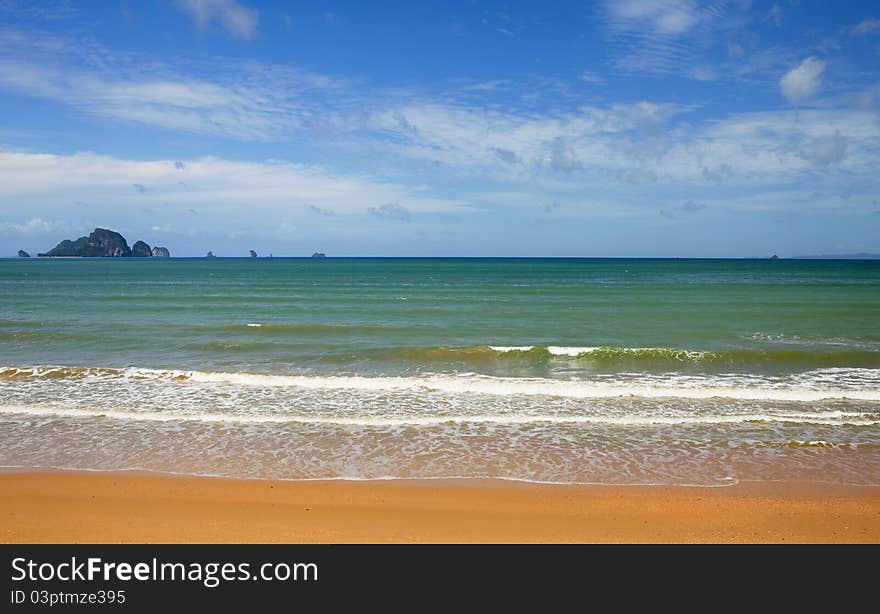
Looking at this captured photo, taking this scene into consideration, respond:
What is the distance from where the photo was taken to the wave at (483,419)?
34.7ft

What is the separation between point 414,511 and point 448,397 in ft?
19.8

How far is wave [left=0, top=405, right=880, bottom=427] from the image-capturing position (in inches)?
417

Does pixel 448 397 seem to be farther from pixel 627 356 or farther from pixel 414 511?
pixel 627 356

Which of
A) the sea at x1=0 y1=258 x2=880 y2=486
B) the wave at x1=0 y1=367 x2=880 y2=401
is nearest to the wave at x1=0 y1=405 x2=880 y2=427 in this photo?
the sea at x1=0 y1=258 x2=880 y2=486

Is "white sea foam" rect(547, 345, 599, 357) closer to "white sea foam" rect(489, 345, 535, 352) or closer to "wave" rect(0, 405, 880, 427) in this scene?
"white sea foam" rect(489, 345, 535, 352)

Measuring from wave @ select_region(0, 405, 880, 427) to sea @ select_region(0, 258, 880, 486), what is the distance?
63 mm

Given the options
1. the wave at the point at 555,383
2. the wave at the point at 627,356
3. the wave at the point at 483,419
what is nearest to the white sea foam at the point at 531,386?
the wave at the point at 555,383

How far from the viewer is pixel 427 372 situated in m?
15.4

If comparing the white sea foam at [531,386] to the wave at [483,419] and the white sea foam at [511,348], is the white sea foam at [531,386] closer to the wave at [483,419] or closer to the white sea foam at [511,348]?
the wave at [483,419]

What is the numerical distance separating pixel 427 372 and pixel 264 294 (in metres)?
29.2

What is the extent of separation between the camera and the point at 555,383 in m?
14.0
